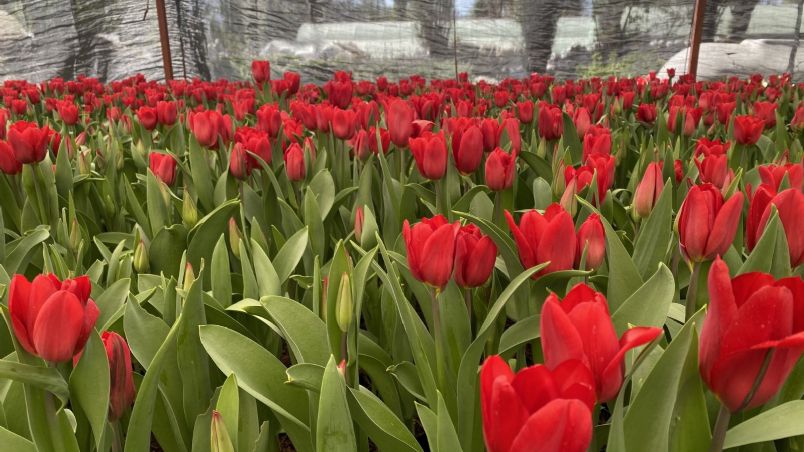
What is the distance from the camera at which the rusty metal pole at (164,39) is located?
6.78 metres

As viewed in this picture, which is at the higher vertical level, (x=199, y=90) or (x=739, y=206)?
(x=739, y=206)

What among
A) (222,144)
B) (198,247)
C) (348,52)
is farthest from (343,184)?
(348,52)

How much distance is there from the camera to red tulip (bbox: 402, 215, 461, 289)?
75 centimetres

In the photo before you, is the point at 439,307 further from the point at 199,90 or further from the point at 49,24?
the point at 49,24

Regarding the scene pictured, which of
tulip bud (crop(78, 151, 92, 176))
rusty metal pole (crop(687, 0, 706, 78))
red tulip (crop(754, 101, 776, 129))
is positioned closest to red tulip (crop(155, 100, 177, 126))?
tulip bud (crop(78, 151, 92, 176))

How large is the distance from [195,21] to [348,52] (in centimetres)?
194

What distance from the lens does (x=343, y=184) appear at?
5.90 ft

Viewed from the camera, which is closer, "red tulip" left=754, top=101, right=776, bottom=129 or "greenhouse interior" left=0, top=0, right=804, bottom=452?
"greenhouse interior" left=0, top=0, right=804, bottom=452

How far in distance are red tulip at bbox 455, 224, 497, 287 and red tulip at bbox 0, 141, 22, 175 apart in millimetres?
1143

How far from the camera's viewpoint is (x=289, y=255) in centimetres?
113

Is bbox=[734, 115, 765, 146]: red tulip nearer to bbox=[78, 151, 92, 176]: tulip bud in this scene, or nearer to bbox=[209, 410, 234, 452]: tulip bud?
bbox=[209, 410, 234, 452]: tulip bud

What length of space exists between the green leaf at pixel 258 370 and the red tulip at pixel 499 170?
610 mm

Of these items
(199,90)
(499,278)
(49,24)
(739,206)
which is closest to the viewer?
(739,206)

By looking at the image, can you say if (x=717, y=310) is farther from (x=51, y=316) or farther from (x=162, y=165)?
(x=162, y=165)
